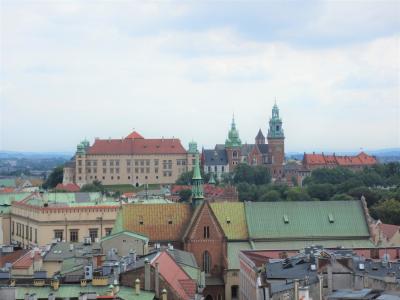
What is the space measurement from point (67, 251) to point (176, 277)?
2007 centimetres

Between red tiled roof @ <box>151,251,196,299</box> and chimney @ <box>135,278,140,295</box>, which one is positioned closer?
chimney @ <box>135,278,140,295</box>

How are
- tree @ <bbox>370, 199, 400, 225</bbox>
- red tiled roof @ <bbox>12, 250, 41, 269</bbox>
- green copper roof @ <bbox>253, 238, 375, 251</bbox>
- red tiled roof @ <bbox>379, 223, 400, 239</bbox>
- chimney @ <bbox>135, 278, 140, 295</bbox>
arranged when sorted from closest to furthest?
chimney @ <bbox>135, 278, 140, 295</bbox>, red tiled roof @ <bbox>12, 250, 41, 269</bbox>, green copper roof @ <bbox>253, 238, 375, 251</bbox>, red tiled roof @ <bbox>379, 223, 400, 239</bbox>, tree @ <bbox>370, 199, 400, 225</bbox>

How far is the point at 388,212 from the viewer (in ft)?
410

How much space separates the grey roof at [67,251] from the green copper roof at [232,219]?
10.7 m

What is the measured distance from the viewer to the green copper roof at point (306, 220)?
263 ft

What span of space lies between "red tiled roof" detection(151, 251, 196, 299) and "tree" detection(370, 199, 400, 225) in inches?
2617

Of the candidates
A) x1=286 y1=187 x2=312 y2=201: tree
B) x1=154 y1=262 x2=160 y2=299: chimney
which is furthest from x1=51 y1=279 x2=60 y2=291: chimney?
x1=286 y1=187 x2=312 y2=201: tree

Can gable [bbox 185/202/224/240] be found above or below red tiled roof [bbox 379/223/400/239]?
above

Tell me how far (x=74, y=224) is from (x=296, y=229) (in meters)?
29.7

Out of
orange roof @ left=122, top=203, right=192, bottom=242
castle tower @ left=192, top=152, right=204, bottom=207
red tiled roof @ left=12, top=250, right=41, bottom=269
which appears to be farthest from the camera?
castle tower @ left=192, top=152, right=204, bottom=207

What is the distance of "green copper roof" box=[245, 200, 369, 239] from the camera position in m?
80.3

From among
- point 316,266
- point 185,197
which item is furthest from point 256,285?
point 185,197

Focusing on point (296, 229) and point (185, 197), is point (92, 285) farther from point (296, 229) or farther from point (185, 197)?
point (185, 197)

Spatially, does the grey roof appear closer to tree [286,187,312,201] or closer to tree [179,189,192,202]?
tree [286,187,312,201]
